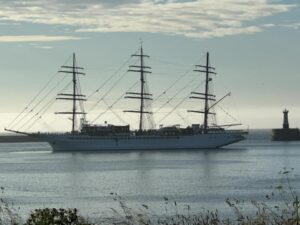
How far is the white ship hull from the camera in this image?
155 metres

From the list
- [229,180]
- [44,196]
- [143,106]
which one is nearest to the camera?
[44,196]

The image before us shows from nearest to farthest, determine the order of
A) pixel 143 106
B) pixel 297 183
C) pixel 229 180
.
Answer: pixel 297 183, pixel 229 180, pixel 143 106

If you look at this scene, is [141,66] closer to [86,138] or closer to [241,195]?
[86,138]

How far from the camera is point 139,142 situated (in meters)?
156

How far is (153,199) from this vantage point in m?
44.0

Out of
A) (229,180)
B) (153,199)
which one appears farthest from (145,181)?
(153,199)

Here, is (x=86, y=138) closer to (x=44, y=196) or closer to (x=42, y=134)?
(x=42, y=134)

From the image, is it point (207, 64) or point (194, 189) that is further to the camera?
point (207, 64)

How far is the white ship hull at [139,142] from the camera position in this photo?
15488cm

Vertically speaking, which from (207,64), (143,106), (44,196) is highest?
(207,64)

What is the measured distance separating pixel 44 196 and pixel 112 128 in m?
108

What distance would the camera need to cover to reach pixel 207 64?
498 ft

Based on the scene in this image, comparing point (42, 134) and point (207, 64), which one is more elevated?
point (207, 64)

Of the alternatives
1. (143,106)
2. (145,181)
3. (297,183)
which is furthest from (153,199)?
(143,106)
